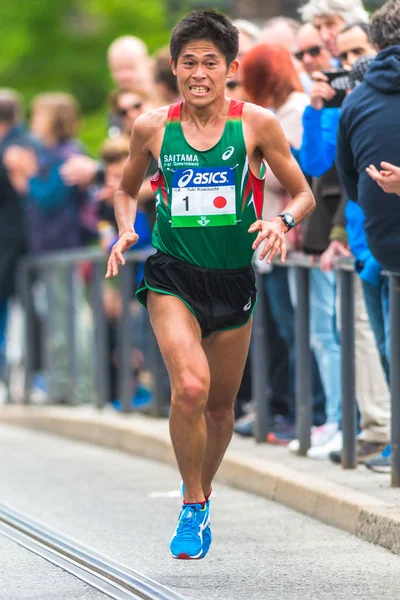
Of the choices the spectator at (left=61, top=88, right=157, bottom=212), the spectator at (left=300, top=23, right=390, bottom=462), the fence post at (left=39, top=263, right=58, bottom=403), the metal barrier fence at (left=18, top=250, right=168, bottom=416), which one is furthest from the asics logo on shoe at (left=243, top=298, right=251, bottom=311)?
the fence post at (left=39, top=263, right=58, bottom=403)


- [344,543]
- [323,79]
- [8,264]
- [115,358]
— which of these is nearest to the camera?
[344,543]

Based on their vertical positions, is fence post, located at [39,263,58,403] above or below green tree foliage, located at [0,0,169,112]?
below

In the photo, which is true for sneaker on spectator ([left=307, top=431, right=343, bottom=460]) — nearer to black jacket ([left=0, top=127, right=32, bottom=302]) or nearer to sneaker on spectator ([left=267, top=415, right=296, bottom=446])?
sneaker on spectator ([left=267, top=415, right=296, bottom=446])

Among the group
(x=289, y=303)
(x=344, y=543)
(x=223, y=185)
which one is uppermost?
(x=223, y=185)

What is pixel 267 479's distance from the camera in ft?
28.8

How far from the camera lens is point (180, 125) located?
664cm

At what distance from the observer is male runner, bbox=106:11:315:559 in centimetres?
651

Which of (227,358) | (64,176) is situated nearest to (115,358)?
(64,176)

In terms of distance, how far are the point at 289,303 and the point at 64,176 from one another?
3694 mm

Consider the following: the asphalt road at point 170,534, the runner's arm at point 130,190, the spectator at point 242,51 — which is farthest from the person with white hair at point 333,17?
the runner's arm at point 130,190

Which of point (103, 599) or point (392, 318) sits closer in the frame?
point (103, 599)

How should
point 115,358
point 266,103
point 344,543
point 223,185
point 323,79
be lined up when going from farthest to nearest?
point 115,358 < point 266,103 < point 323,79 < point 344,543 < point 223,185

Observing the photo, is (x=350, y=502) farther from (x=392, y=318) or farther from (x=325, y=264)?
(x=325, y=264)

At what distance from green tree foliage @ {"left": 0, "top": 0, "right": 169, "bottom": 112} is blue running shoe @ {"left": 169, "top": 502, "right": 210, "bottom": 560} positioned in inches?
1106
